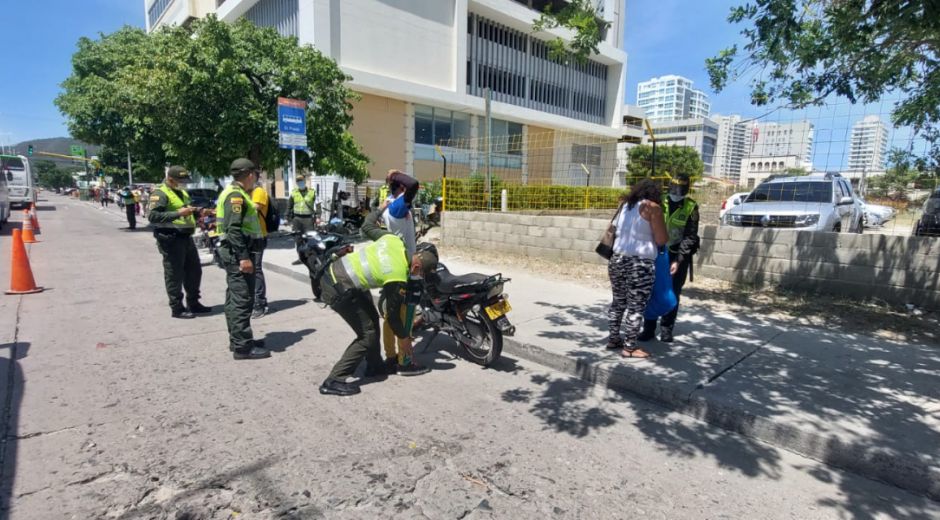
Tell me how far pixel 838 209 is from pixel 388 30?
22.2m

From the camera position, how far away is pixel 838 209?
8836mm

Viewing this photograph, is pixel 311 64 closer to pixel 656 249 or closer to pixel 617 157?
pixel 617 157

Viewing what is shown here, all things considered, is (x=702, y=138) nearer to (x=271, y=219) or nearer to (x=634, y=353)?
(x=634, y=353)

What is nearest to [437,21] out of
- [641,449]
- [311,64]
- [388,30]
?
[388,30]

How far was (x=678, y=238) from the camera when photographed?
16.5ft

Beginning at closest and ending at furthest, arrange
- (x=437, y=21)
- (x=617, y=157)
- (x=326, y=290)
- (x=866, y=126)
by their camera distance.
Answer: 1. (x=326, y=290)
2. (x=866, y=126)
3. (x=617, y=157)
4. (x=437, y=21)

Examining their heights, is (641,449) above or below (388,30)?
below

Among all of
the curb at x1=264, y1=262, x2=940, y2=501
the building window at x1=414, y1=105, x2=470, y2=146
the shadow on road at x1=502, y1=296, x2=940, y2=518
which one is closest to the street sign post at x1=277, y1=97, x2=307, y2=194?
the shadow on road at x1=502, y1=296, x2=940, y2=518

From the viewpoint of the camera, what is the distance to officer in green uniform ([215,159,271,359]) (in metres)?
4.75

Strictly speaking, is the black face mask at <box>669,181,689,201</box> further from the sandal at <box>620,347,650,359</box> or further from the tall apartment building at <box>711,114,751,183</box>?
the tall apartment building at <box>711,114,751,183</box>

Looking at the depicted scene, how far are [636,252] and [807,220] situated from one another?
5745mm

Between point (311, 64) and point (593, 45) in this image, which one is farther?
point (311, 64)

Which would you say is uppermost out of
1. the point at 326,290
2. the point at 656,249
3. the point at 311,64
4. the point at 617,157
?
the point at 311,64

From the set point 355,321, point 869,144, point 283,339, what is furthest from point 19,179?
point 869,144
